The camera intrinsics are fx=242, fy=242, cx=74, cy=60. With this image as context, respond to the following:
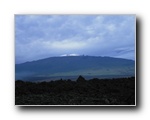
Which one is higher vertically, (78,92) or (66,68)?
(66,68)

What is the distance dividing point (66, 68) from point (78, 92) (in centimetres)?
33

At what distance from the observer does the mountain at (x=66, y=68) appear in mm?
2939

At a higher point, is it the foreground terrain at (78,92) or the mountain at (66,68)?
the mountain at (66,68)

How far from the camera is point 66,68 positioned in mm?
2961

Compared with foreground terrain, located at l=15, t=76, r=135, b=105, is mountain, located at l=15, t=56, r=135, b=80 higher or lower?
higher

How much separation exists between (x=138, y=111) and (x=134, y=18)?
3.73 ft

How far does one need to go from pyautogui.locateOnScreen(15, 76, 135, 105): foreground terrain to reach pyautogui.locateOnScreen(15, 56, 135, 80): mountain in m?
0.07

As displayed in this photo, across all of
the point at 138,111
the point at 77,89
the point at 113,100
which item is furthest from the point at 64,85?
the point at 138,111

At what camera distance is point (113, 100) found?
2926mm

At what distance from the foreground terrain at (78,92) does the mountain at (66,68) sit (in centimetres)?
7

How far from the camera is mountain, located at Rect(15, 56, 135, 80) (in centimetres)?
294

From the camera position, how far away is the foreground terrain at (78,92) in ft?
9.59
